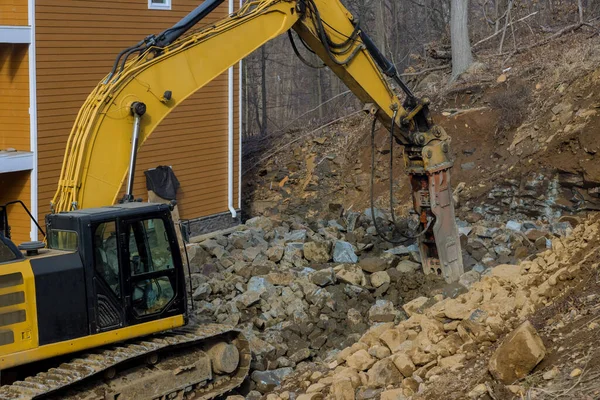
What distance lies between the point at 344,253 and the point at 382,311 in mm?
2365

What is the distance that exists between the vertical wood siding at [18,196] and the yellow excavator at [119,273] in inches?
186

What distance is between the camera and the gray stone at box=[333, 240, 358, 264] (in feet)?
49.0

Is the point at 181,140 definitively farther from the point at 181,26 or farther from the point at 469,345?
the point at 469,345

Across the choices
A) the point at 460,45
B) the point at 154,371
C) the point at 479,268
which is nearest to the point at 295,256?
the point at 479,268

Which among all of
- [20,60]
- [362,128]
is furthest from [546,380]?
[362,128]

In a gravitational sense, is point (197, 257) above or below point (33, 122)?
Answer: below

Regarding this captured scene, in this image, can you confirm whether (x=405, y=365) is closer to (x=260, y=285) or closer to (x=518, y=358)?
(x=518, y=358)

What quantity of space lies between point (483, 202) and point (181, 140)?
673 cm

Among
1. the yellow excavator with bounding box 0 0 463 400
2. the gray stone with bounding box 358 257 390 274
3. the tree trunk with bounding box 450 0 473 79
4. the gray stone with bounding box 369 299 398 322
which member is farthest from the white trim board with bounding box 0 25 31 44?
the tree trunk with bounding box 450 0 473 79

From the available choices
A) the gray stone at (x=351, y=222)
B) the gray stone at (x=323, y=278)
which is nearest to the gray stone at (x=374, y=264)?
the gray stone at (x=323, y=278)

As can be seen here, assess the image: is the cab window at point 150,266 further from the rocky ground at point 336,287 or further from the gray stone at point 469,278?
the gray stone at point 469,278

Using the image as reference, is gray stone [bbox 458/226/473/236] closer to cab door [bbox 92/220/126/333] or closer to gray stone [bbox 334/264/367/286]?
gray stone [bbox 334/264/367/286]

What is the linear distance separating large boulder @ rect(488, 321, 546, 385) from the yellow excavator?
3.56 meters

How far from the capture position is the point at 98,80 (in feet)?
56.4
